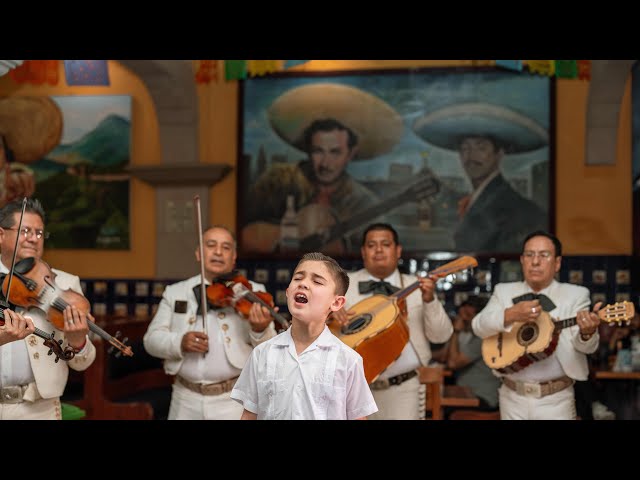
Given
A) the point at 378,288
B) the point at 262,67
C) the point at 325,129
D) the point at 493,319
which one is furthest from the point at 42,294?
the point at 262,67

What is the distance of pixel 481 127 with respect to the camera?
25.1ft

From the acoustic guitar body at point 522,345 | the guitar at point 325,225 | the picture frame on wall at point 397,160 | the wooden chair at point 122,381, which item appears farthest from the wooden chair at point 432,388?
the guitar at point 325,225

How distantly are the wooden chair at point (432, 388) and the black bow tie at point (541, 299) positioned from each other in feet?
3.62

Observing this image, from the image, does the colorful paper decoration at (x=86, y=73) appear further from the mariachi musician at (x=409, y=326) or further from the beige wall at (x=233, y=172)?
the mariachi musician at (x=409, y=326)

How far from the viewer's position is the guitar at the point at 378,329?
408cm

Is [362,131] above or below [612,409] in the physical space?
above

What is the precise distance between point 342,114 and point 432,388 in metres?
3.29

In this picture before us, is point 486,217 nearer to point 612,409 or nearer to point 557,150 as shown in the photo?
point 557,150

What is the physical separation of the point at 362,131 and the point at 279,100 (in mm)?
920

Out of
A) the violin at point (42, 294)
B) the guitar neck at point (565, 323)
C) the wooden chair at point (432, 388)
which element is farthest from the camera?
the wooden chair at point (432, 388)

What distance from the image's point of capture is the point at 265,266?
7.98 m

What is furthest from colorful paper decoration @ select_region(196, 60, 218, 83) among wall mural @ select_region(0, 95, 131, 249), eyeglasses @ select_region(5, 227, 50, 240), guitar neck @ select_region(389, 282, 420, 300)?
eyeglasses @ select_region(5, 227, 50, 240)

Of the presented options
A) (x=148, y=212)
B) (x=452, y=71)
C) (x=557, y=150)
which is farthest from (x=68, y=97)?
(x=557, y=150)

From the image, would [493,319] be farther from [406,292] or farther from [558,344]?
[406,292]
